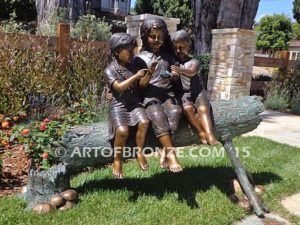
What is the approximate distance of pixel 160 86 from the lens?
3055 millimetres

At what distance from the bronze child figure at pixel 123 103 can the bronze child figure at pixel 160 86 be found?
3.7 inches

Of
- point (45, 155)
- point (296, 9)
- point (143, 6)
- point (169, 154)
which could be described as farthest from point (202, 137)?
point (296, 9)

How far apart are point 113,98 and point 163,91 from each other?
17.5 inches

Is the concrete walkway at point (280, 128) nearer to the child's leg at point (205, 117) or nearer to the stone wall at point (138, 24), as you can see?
the stone wall at point (138, 24)

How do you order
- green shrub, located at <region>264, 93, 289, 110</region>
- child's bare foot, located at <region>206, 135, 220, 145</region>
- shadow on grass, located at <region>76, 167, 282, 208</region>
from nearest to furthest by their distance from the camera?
child's bare foot, located at <region>206, 135, 220, 145</region>, shadow on grass, located at <region>76, 167, 282, 208</region>, green shrub, located at <region>264, 93, 289, 110</region>

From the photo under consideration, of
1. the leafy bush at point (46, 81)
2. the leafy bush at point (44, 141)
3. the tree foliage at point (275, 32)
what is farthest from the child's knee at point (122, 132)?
the tree foliage at point (275, 32)

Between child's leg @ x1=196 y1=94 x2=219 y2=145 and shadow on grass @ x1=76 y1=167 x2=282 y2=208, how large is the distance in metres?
0.77

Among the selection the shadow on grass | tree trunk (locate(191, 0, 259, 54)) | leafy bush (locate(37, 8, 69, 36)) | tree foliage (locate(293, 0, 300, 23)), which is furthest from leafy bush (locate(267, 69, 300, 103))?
tree foliage (locate(293, 0, 300, 23))

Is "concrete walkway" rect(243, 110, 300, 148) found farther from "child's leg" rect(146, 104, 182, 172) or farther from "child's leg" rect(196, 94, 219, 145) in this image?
"child's leg" rect(146, 104, 182, 172)

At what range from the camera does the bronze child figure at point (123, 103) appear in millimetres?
2822

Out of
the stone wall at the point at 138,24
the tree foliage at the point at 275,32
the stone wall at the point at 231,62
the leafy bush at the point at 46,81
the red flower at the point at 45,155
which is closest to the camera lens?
the red flower at the point at 45,155

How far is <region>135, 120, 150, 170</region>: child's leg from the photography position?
9.30 ft

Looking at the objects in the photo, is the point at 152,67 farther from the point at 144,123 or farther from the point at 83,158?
the point at 83,158

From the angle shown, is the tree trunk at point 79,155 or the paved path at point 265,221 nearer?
the tree trunk at point 79,155
